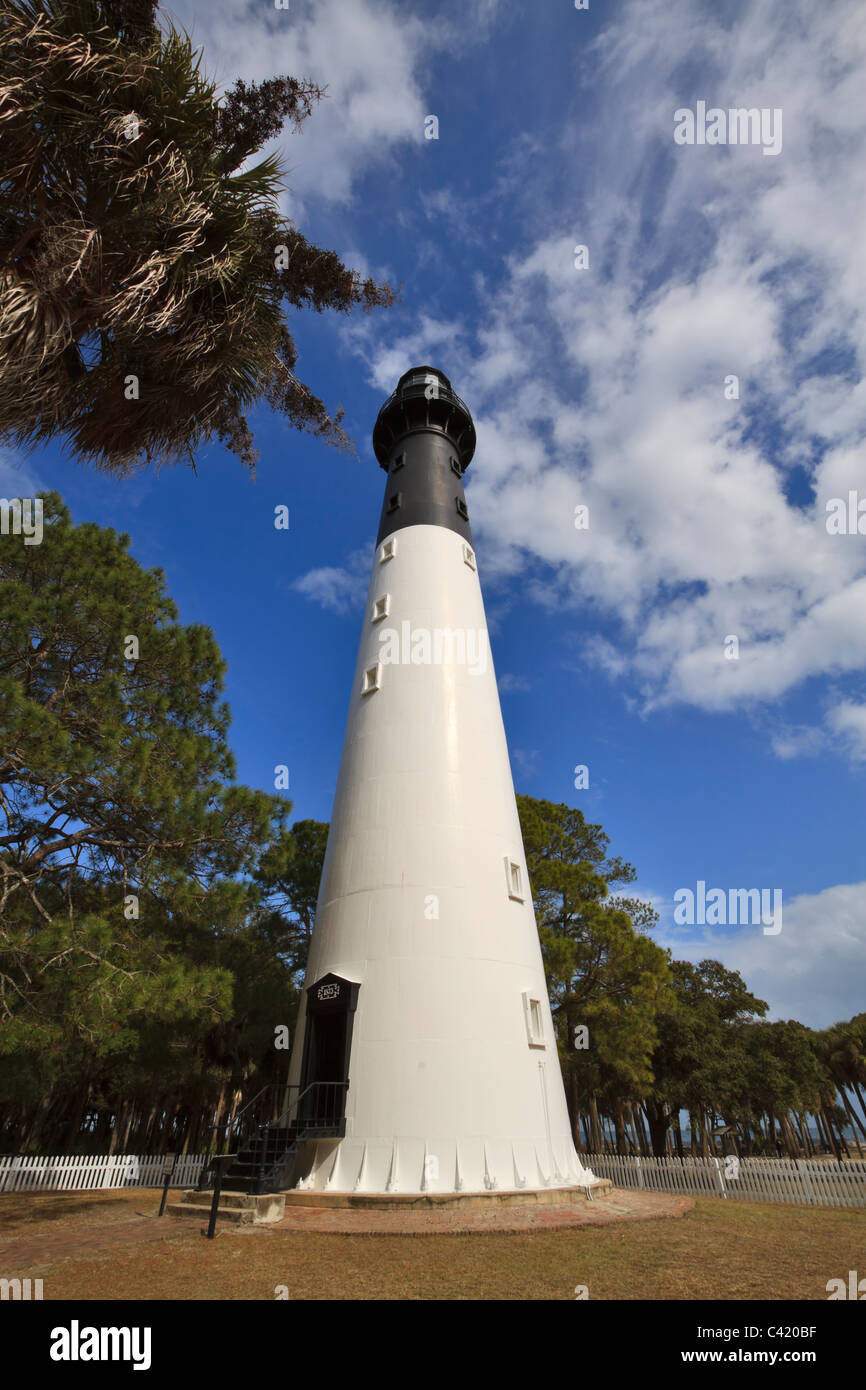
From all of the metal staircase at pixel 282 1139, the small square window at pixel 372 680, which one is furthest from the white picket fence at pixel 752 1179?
the small square window at pixel 372 680

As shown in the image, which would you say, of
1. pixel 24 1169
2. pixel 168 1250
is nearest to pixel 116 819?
pixel 168 1250

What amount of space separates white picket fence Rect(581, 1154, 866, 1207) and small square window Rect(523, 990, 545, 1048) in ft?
20.8

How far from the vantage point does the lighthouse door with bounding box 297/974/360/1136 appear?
10.4 metres

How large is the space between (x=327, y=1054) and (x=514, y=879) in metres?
4.72

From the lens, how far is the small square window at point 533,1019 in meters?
11.0

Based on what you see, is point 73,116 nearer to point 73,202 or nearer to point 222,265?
point 73,202

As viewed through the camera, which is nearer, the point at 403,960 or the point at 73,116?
the point at 73,116

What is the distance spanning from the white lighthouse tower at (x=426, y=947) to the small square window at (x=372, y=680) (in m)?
0.03

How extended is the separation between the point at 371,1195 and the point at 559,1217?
2488 millimetres

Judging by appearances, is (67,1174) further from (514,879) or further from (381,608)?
(381,608)

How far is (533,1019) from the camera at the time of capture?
11203 millimetres

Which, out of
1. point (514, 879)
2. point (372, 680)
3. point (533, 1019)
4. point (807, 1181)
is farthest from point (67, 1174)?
point (807, 1181)

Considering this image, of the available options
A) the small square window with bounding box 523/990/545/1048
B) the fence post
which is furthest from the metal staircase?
the fence post
